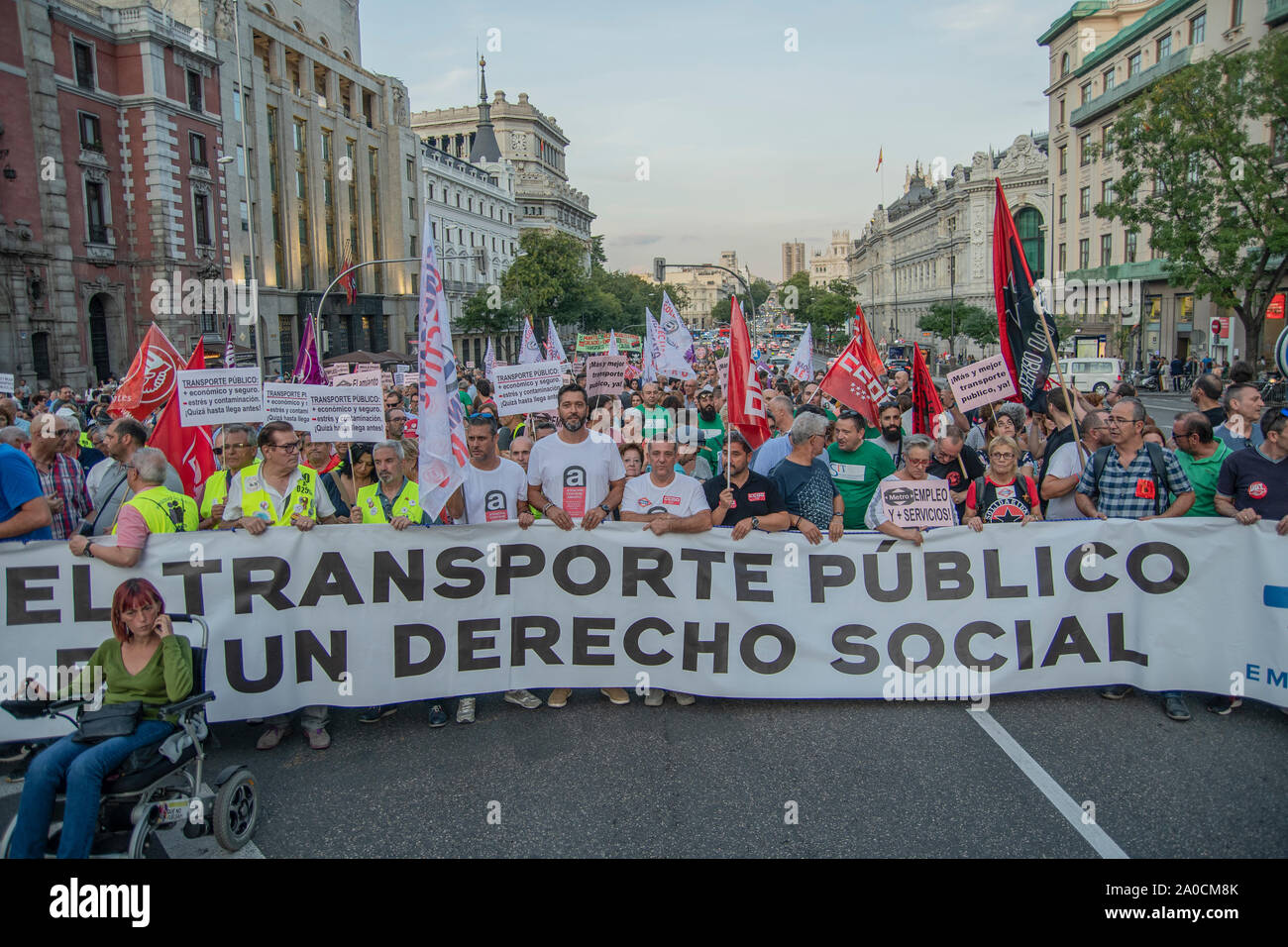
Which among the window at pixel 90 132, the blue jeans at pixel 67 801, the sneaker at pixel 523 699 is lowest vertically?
the sneaker at pixel 523 699

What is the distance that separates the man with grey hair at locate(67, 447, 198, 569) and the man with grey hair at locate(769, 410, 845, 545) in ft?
12.6

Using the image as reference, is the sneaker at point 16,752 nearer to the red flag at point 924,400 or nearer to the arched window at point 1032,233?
the red flag at point 924,400

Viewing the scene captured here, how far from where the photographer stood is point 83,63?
108ft

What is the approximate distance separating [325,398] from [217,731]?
2667 mm

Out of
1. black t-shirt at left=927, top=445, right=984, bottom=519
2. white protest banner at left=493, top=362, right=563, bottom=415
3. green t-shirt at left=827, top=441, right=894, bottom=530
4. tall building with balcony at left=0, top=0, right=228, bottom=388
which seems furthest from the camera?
tall building with balcony at left=0, top=0, right=228, bottom=388

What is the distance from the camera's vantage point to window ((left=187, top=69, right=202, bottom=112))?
37.7m

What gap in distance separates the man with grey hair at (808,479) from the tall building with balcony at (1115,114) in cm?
3590

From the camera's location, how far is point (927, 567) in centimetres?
585

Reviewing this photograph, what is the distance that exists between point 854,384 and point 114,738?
305 inches

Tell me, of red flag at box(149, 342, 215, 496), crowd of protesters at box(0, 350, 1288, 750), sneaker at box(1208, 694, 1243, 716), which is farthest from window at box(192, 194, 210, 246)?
sneaker at box(1208, 694, 1243, 716)

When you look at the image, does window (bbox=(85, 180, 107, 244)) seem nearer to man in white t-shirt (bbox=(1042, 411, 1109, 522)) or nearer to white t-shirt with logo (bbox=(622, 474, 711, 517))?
white t-shirt with logo (bbox=(622, 474, 711, 517))

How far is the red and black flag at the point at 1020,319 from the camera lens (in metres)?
7.30

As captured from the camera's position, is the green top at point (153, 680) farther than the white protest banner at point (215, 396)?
No

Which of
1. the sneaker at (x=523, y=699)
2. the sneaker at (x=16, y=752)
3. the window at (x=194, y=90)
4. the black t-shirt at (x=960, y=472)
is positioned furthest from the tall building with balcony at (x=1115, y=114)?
the sneaker at (x=16, y=752)
